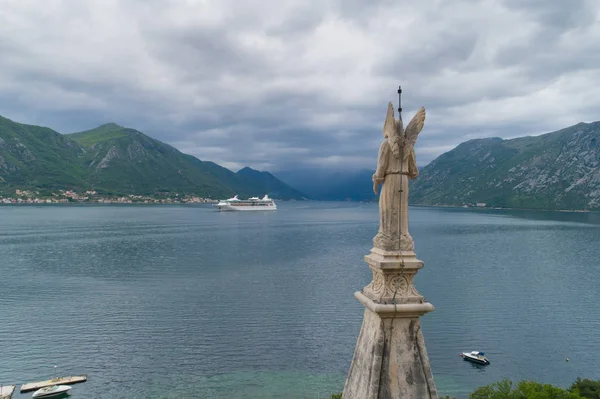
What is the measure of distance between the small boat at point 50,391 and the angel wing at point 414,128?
1531 inches

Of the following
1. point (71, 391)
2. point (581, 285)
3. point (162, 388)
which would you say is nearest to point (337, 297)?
point (162, 388)

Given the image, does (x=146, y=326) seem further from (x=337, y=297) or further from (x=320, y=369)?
(x=337, y=297)

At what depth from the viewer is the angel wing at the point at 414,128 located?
6633mm

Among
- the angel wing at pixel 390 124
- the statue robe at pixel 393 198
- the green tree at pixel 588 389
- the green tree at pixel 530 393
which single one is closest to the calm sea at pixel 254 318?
the green tree at pixel 530 393

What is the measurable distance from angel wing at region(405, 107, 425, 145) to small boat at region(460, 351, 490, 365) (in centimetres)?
4101

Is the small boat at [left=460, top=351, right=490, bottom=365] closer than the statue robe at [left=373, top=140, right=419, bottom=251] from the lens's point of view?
No

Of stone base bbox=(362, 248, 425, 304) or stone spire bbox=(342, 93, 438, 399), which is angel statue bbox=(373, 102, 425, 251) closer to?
stone spire bbox=(342, 93, 438, 399)

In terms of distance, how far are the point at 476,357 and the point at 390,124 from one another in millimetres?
41346

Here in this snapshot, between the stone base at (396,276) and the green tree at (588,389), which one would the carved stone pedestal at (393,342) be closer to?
the stone base at (396,276)

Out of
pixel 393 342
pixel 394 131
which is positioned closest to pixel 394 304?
pixel 393 342

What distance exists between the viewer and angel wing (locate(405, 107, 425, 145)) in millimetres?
6633

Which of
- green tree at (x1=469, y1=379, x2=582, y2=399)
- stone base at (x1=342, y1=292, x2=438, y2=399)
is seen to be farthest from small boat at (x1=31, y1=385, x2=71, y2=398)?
stone base at (x1=342, y1=292, x2=438, y2=399)

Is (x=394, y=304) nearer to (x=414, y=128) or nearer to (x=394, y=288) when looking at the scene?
(x=394, y=288)

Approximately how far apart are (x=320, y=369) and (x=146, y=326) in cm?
2341
